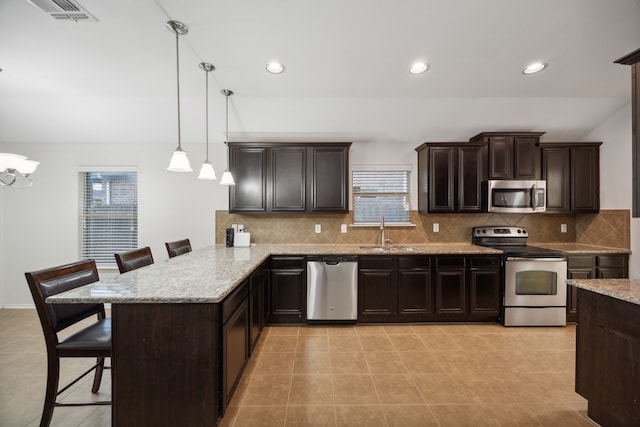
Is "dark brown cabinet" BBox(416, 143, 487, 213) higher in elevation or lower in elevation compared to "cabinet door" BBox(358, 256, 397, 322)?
higher

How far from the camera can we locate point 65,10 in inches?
73.0

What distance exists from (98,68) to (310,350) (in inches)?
140

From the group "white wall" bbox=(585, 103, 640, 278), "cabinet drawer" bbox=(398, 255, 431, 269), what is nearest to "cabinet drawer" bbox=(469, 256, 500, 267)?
"cabinet drawer" bbox=(398, 255, 431, 269)

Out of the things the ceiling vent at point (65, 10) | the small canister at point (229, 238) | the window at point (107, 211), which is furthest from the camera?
the window at point (107, 211)

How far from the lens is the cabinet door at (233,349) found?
5.37 feet

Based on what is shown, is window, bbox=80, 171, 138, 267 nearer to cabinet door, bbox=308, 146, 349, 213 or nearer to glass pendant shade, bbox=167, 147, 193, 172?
glass pendant shade, bbox=167, 147, 193, 172

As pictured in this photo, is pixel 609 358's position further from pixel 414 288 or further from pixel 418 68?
pixel 418 68

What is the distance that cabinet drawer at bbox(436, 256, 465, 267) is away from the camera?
3309mm

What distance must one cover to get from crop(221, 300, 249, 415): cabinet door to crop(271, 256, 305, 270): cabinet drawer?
1054 mm

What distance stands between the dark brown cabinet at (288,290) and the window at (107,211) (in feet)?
8.03

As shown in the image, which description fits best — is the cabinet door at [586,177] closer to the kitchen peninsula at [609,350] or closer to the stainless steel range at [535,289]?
the stainless steel range at [535,289]

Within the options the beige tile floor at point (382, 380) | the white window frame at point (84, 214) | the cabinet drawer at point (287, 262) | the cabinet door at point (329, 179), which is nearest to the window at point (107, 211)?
the white window frame at point (84, 214)

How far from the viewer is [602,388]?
5.52 feet

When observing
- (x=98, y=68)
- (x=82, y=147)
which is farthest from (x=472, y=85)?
(x=82, y=147)
